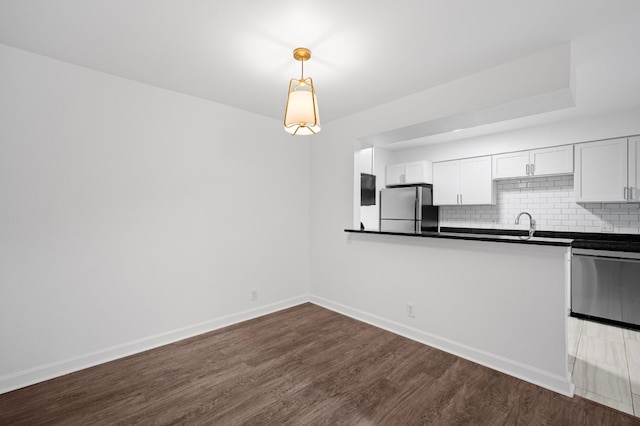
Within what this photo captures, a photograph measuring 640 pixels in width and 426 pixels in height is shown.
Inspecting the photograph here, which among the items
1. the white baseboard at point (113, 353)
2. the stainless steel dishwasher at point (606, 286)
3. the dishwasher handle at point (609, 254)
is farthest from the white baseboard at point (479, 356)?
the dishwasher handle at point (609, 254)

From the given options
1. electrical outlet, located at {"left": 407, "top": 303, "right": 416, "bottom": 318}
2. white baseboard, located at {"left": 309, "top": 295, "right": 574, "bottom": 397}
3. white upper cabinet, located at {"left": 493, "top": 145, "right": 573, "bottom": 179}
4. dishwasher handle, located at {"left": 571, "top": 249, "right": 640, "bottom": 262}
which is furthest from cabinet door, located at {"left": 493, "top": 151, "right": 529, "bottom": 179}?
white baseboard, located at {"left": 309, "top": 295, "right": 574, "bottom": 397}

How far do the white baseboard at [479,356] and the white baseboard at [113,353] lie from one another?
140 centimetres

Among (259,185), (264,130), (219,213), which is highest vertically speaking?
(264,130)

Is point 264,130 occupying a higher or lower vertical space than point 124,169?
higher

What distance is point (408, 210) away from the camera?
499cm

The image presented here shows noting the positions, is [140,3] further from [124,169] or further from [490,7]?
[490,7]

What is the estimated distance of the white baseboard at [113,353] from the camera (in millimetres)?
2246

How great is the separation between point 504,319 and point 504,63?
2124mm

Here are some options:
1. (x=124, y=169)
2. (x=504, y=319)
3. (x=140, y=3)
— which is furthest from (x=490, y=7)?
(x=124, y=169)

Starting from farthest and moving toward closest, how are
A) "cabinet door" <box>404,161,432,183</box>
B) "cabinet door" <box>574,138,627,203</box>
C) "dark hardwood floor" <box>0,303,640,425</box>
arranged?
"cabinet door" <box>404,161,432,183</box> → "cabinet door" <box>574,138,627,203</box> → "dark hardwood floor" <box>0,303,640,425</box>

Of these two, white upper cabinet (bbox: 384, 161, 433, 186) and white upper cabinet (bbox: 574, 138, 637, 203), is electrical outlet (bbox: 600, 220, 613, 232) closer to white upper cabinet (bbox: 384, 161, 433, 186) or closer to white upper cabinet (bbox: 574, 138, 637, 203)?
white upper cabinet (bbox: 574, 138, 637, 203)

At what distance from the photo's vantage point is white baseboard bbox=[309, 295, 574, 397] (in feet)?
7.17

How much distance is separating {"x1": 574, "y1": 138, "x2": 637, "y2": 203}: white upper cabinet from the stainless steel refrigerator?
1986 millimetres

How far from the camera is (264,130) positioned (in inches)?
150
